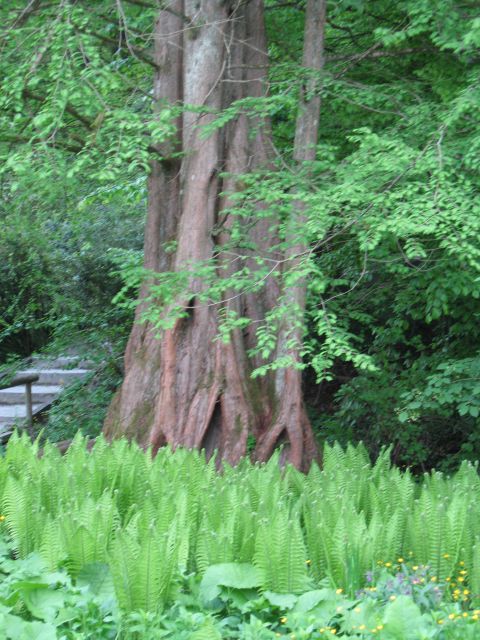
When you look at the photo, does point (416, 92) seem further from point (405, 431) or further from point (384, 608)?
point (384, 608)

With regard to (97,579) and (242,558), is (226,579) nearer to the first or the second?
(242,558)

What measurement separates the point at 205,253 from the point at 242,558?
427 cm

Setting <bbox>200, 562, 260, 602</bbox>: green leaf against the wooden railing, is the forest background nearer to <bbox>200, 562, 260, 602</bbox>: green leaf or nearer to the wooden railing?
the wooden railing

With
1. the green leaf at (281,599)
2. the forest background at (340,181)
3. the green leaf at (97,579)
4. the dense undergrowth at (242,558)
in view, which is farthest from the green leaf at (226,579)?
the forest background at (340,181)

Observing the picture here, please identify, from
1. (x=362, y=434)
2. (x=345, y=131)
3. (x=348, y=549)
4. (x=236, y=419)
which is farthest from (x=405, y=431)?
(x=348, y=549)

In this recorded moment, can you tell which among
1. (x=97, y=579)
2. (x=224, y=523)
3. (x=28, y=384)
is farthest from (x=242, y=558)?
(x=28, y=384)

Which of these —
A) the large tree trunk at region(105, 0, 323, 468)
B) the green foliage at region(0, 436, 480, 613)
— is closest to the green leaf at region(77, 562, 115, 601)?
the green foliage at region(0, 436, 480, 613)

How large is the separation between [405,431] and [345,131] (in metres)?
3.38

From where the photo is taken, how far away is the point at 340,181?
733 centimetres

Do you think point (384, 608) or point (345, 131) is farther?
point (345, 131)

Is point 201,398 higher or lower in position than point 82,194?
lower

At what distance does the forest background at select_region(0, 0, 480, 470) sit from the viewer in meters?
6.89

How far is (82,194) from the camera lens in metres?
12.3

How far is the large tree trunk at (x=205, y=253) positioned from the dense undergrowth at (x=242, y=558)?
2.30 meters
